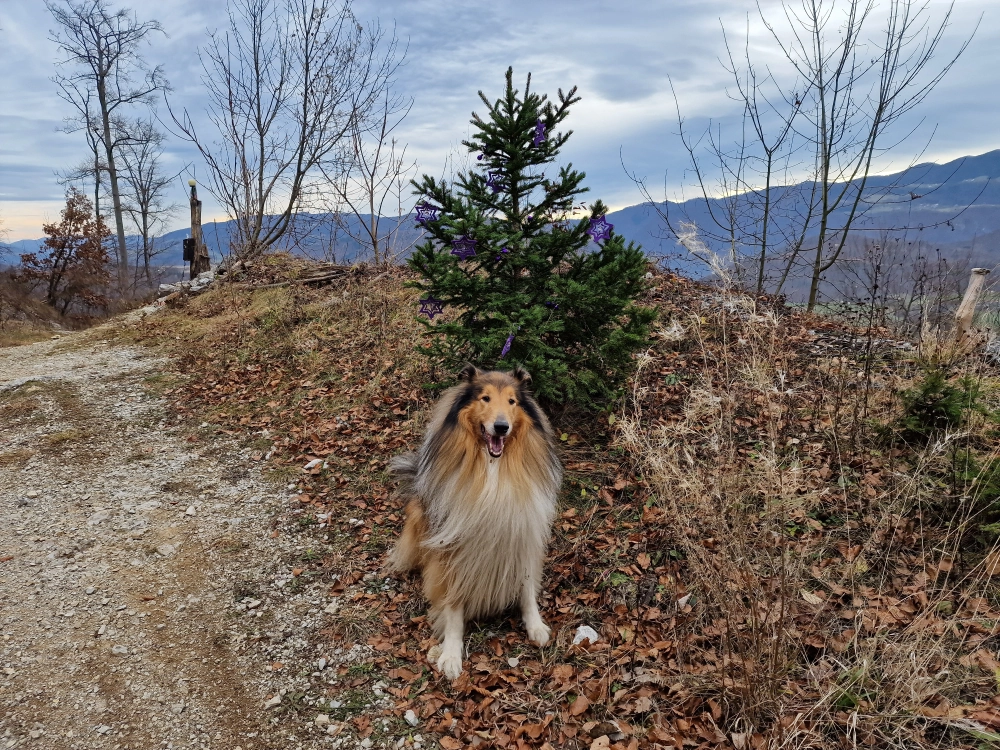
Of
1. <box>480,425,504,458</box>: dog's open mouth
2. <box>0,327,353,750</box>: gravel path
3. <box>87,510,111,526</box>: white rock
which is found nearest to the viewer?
<box>0,327,353,750</box>: gravel path

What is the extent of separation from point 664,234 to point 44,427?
8686mm

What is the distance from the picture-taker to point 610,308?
467cm

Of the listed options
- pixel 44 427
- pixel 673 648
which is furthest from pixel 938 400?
pixel 44 427

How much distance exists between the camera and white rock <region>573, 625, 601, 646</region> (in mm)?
3338

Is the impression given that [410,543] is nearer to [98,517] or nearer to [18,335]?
[98,517]

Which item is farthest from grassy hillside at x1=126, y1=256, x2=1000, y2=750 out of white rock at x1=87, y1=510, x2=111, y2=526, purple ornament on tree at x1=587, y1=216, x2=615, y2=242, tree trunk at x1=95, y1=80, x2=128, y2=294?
tree trunk at x1=95, y1=80, x2=128, y2=294

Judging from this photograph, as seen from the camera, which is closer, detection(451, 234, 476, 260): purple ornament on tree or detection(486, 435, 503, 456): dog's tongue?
detection(486, 435, 503, 456): dog's tongue

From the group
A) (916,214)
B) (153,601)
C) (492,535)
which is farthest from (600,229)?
(916,214)

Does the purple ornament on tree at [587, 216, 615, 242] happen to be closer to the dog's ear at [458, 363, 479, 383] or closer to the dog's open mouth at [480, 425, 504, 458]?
the dog's ear at [458, 363, 479, 383]

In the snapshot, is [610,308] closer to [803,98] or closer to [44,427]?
[803,98]

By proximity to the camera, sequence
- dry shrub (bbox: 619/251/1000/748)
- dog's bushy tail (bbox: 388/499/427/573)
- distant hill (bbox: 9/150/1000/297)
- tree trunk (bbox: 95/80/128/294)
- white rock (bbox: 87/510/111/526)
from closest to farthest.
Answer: dry shrub (bbox: 619/251/1000/748) < dog's bushy tail (bbox: 388/499/427/573) < white rock (bbox: 87/510/111/526) < distant hill (bbox: 9/150/1000/297) < tree trunk (bbox: 95/80/128/294)

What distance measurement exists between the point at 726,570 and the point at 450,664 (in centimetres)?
174

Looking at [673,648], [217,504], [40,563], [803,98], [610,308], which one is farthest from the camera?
[803,98]

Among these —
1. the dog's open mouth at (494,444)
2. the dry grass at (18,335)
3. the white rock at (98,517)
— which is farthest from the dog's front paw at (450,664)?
the dry grass at (18,335)
